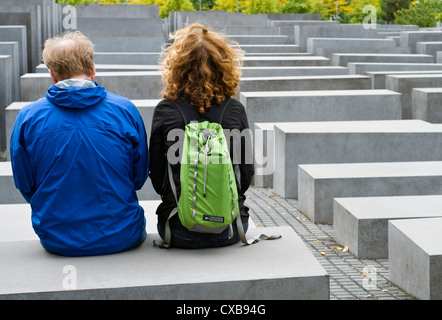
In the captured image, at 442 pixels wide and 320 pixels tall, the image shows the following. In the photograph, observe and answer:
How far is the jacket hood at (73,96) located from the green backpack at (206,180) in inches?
21.4

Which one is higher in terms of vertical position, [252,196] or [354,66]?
[354,66]

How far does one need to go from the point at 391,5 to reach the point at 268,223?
71.1 meters

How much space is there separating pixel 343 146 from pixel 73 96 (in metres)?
5.77

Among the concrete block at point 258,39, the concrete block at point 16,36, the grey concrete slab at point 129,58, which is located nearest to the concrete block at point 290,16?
the concrete block at point 258,39

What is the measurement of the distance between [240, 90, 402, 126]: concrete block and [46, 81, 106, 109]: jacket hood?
7.46 metres

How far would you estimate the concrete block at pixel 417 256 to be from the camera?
496cm

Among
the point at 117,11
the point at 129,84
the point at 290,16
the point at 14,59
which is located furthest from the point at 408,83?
the point at 290,16

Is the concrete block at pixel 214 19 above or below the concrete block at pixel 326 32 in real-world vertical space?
above

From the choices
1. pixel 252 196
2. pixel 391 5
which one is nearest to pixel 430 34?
pixel 252 196

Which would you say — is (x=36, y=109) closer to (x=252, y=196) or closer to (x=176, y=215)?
(x=176, y=215)

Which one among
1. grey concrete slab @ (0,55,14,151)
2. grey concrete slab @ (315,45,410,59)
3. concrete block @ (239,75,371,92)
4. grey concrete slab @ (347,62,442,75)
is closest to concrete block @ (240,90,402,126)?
concrete block @ (239,75,371,92)

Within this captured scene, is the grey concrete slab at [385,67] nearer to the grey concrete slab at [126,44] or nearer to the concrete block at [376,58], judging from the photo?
the concrete block at [376,58]

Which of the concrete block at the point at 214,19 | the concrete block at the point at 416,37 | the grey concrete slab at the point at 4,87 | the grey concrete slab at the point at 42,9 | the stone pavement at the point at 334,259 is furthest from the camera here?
the concrete block at the point at 214,19

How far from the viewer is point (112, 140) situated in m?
3.99
